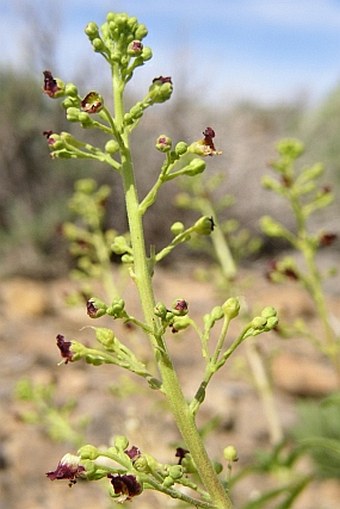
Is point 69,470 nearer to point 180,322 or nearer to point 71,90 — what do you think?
point 180,322

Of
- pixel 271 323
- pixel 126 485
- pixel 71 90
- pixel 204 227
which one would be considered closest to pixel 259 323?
pixel 271 323

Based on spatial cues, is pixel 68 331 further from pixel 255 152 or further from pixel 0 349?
pixel 255 152

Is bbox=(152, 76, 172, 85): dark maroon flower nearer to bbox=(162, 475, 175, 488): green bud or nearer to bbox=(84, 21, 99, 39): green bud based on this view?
bbox=(84, 21, 99, 39): green bud

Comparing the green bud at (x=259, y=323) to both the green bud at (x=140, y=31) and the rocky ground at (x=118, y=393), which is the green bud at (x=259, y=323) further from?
the rocky ground at (x=118, y=393)

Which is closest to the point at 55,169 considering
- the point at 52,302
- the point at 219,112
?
the point at 52,302

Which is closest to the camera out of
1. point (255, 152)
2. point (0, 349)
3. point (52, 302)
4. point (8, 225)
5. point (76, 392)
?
point (76, 392)
